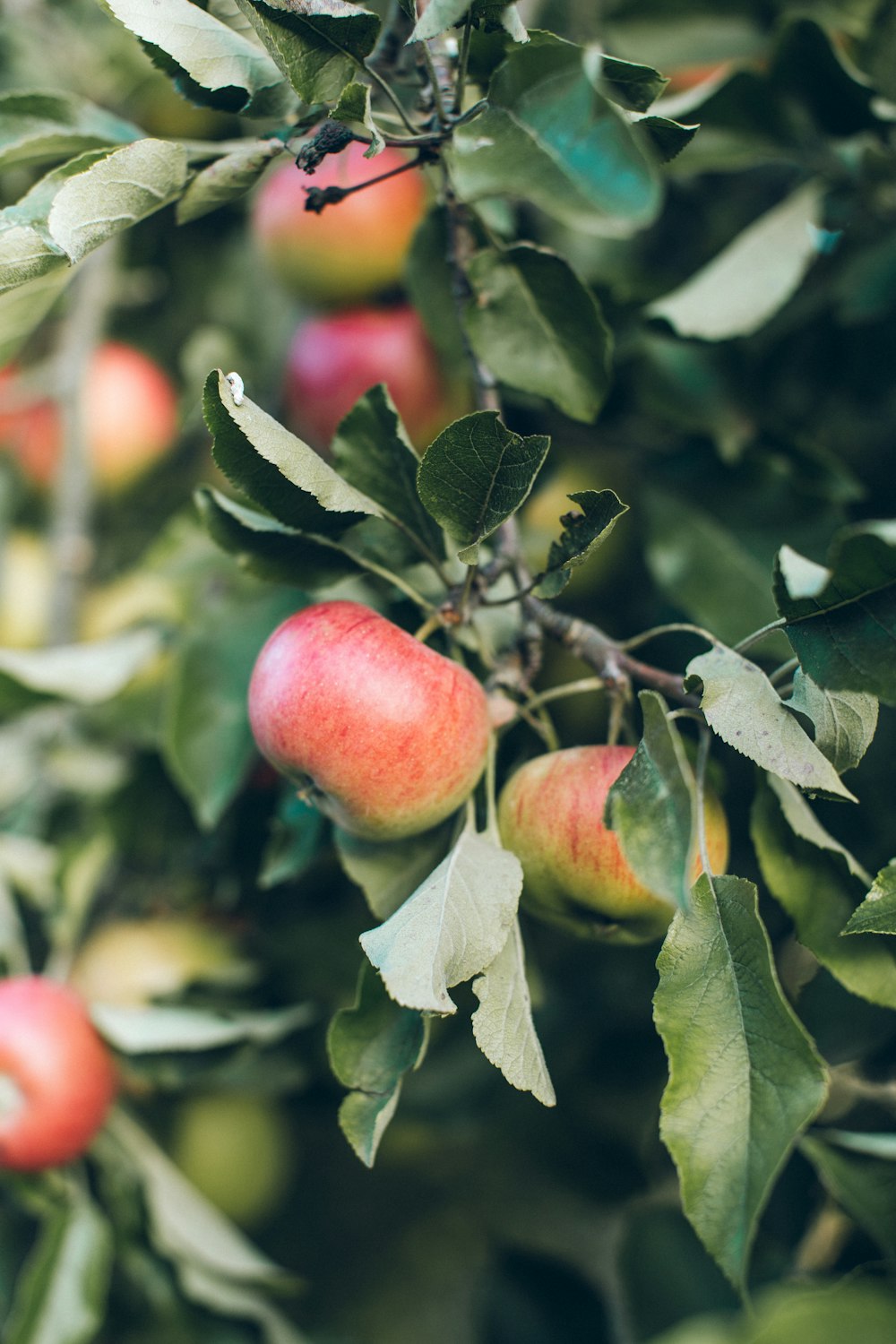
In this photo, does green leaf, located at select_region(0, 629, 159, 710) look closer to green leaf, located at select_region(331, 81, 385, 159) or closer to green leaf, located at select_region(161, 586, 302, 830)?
green leaf, located at select_region(161, 586, 302, 830)

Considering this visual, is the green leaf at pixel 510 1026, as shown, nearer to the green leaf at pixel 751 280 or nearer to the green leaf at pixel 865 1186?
the green leaf at pixel 865 1186

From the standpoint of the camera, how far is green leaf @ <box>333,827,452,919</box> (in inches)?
22.5

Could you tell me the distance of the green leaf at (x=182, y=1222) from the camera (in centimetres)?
78

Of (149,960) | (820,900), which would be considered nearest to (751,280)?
(820,900)

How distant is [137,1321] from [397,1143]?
0.90 feet

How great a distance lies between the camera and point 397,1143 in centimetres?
101

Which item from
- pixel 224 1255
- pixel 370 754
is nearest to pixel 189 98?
pixel 370 754

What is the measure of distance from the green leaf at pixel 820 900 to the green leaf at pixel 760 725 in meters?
0.08

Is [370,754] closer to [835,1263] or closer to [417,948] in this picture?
[417,948]

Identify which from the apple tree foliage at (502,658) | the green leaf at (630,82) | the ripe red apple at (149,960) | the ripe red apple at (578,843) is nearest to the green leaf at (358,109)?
the apple tree foliage at (502,658)

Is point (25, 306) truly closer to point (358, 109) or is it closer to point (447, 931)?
point (358, 109)

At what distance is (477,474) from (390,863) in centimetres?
23

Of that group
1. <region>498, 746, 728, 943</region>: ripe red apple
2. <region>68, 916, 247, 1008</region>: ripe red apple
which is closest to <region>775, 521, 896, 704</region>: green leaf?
<region>498, 746, 728, 943</region>: ripe red apple

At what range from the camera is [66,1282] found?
0.77 m
